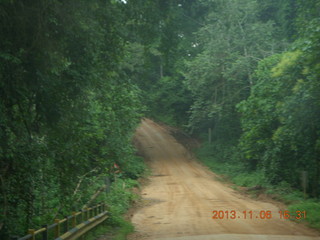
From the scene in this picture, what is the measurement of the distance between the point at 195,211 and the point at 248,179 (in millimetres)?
12170

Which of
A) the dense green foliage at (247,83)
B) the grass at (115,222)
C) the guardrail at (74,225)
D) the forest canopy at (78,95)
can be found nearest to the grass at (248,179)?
the dense green foliage at (247,83)

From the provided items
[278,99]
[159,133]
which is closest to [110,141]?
[278,99]

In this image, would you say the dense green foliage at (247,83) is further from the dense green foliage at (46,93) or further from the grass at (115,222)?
the grass at (115,222)

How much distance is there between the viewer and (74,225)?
10781 millimetres

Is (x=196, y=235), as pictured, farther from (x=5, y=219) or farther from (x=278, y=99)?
(x=278, y=99)

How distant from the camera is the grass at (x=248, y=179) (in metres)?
16.6

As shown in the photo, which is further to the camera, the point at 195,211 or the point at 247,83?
the point at 247,83

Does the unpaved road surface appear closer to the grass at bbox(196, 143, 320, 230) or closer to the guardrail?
the grass at bbox(196, 143, 320, 230)

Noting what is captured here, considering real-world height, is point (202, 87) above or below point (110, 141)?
above

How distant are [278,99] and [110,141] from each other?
349 inches

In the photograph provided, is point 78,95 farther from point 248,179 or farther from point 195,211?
point 248,179

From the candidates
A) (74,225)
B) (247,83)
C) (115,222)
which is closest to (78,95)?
(74,225)

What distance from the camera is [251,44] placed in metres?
35.6

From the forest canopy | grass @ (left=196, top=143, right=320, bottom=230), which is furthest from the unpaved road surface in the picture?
the forest canopy
